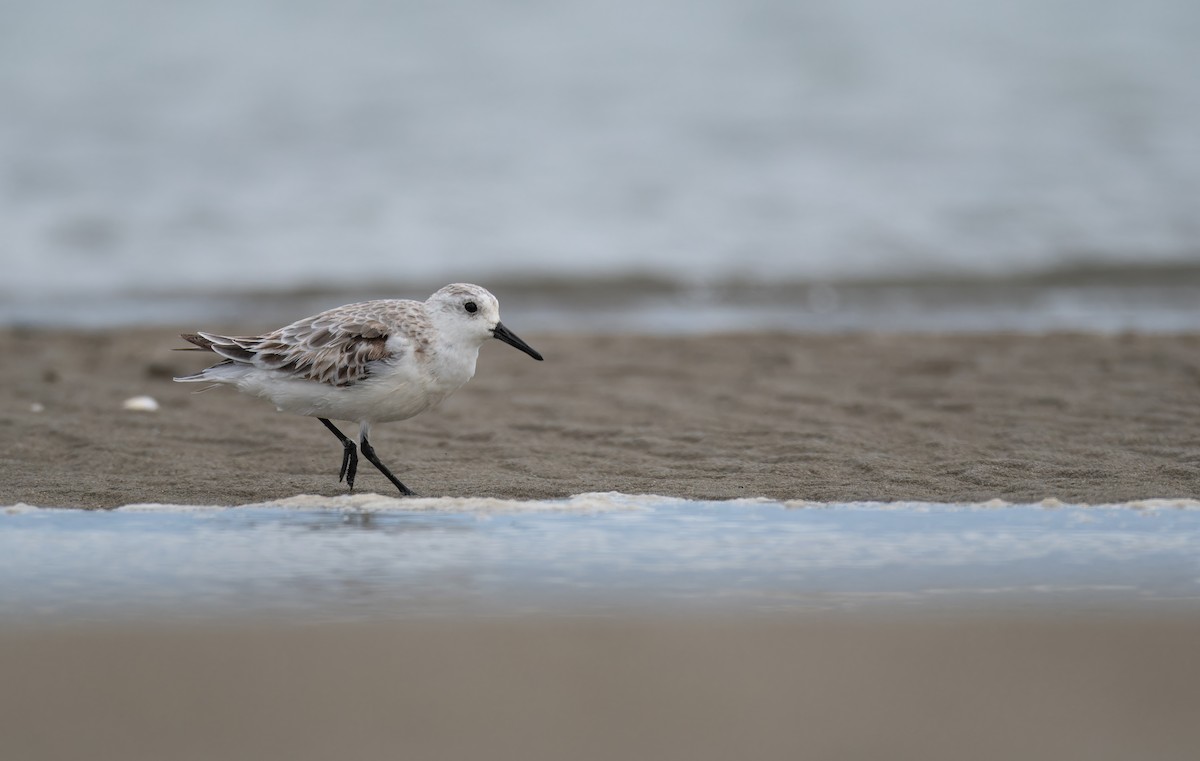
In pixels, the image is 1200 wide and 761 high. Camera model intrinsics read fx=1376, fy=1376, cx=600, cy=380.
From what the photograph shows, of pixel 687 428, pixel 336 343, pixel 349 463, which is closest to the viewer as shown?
pixel 336 343

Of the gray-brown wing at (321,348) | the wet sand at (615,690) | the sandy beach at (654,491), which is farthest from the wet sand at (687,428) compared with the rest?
the wet sand at (615,690)

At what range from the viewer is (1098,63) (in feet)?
56.1

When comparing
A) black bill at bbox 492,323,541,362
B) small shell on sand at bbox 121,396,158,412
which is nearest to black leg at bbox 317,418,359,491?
black bill at bbox 492,323,541,362

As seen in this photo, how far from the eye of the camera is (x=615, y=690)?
297 centimetres

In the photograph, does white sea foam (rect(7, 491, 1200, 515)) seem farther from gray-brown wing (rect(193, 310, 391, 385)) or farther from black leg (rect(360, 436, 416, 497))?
gray-brown wing (rect(193, 310, 391, 385))

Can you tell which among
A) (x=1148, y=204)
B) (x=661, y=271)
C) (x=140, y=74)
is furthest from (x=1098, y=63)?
(x=140, y=74)

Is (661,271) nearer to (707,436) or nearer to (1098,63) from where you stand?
(707,436)

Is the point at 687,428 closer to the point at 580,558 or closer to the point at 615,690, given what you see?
the point at 580,558

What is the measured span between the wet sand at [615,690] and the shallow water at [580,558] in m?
0.18

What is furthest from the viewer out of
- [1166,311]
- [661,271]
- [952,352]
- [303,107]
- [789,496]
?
[303,107]

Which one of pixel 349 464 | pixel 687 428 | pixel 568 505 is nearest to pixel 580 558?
pixel 568 505

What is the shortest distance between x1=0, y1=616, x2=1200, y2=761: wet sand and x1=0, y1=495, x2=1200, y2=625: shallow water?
0.18m

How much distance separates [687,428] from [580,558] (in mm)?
2414

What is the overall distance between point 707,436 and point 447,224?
7.99 meters
